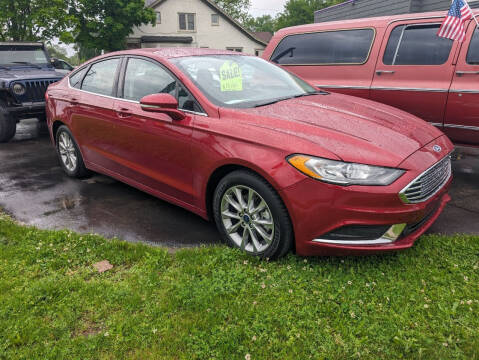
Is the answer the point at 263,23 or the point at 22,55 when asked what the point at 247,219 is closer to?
the point at 22,55

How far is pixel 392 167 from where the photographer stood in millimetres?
2570

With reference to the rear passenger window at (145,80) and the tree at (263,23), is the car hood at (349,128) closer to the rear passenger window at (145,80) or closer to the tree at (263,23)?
the rear passenger window at (145,80)

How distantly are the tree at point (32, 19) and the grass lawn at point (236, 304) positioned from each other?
15120mm

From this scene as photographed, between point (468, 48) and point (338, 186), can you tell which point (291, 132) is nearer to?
point (338, 186)

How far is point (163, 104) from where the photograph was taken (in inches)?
128

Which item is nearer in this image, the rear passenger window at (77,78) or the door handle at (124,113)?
the door handle at (124,113)

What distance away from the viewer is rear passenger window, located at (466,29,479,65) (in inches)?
172

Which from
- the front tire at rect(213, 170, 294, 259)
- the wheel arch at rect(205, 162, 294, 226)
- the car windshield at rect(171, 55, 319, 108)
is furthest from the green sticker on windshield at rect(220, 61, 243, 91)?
the front tire at rect(213, 170, 294, 259)

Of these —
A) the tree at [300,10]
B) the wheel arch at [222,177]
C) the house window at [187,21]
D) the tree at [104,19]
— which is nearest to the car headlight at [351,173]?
the wheel arch at [222,177]

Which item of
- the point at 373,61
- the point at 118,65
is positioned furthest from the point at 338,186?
the point at 373,61

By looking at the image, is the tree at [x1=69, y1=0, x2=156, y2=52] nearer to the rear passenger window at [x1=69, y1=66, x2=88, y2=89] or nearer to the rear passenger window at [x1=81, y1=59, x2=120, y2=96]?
the rear passenger window at [x1=69, y1=66, x2=88, y2=89]

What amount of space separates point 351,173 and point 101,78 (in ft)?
10.6

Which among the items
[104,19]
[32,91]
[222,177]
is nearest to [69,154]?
[222,177]

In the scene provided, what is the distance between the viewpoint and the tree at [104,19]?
28.7m
